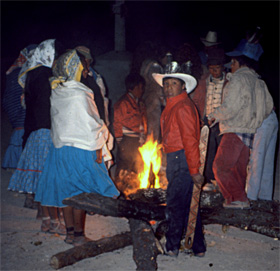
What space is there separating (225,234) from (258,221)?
0.66m

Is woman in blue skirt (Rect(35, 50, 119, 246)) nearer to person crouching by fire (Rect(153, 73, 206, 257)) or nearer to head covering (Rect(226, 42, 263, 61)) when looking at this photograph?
person crouching by fire (Rect(153, 73, 206, 257))

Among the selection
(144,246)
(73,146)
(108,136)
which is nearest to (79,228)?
(144,246)

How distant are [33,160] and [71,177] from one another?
2.64ft

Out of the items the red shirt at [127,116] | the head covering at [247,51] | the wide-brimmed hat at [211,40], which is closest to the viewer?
the head covering at [247,51]

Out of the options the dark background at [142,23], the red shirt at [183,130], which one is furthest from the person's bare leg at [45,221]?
the dark background at [142,23]

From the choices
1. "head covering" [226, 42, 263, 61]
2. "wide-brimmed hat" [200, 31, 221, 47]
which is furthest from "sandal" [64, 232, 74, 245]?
"wide-brimmed hat" [200, 31, 221, 47]

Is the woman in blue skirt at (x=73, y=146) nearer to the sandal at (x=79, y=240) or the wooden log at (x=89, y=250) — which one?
the sandal at (x=79, y=240)

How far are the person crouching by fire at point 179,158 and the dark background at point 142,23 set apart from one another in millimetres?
12508

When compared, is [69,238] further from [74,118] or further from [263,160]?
[263,160]

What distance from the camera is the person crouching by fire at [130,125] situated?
269 inches

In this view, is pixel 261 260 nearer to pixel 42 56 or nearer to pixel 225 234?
pixel 225 234

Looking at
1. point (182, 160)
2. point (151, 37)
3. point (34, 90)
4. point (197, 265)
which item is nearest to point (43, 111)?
point (34, 90)

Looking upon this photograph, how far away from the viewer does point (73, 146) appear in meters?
4.03

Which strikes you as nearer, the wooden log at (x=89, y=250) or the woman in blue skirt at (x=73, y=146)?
the wooden log at (x=89, y=250)
